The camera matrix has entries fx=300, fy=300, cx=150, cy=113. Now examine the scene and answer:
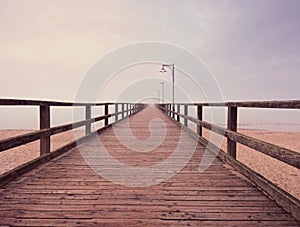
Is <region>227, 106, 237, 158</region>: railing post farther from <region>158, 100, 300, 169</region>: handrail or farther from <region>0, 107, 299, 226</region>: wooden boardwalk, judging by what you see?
<region>0, 107, 299, 226</region>: wooden boardwalk

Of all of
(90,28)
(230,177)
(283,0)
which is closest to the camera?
(230,177)

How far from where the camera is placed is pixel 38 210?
273 centimetres

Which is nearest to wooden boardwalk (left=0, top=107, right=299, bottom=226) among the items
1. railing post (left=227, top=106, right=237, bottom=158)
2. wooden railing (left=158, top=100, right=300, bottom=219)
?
wooden railing (left=158, top=100, right=300, bottom=219)

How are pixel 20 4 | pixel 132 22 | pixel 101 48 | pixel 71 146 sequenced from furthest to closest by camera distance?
1. pixel 101 48
2. pixel 132 22
3. pixel 20 4
4. pixel 71 146

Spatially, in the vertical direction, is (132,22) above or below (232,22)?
above

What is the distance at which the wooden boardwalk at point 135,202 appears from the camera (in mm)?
2537

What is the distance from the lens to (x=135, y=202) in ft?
9.80

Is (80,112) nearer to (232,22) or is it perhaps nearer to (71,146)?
(71,146)

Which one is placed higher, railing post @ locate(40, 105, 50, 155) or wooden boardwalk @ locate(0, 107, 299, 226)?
railing post @ locate(40, 105, 50, 155)

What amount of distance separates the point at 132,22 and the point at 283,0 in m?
12.3

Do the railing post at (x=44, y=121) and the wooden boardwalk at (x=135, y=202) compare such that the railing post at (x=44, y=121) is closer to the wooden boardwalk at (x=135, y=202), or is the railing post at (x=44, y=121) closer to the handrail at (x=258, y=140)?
the wooden boardwalk at (x=135, y=202)

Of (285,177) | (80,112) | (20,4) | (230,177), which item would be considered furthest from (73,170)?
(20,4)

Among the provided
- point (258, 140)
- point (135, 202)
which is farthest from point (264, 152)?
point (135, 202)

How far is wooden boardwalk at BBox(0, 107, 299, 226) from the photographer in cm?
254
